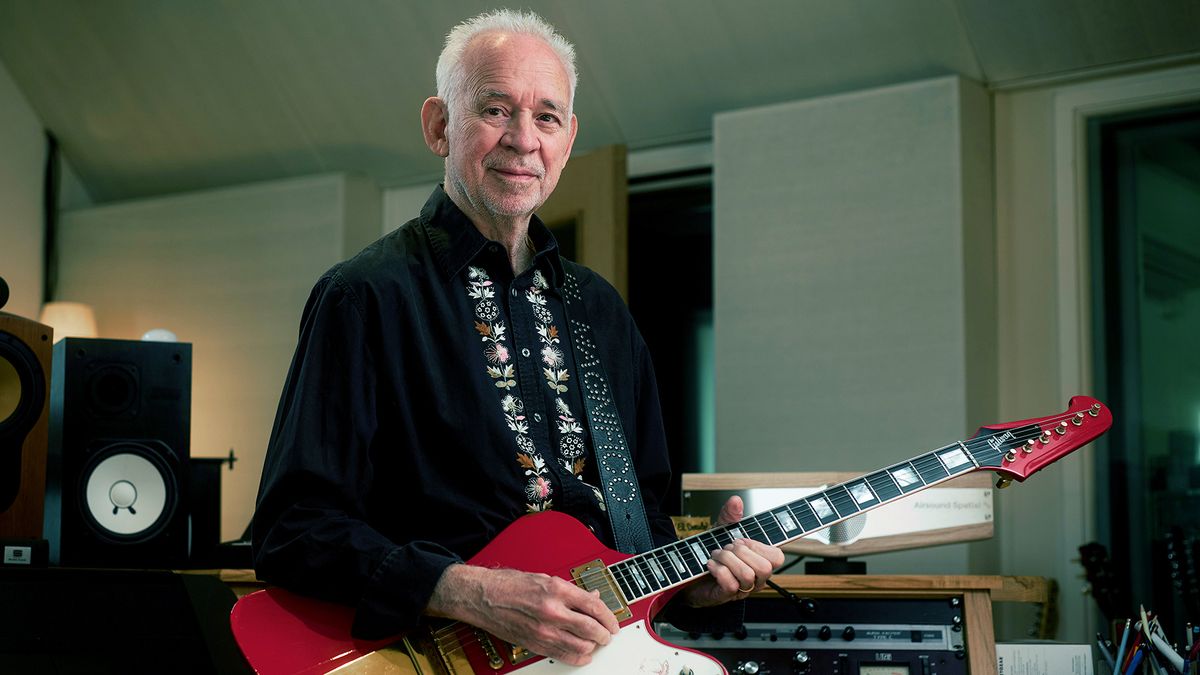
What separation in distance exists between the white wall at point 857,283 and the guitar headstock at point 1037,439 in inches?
65.1

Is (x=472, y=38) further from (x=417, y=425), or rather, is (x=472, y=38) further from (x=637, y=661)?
(x=637, y=661)

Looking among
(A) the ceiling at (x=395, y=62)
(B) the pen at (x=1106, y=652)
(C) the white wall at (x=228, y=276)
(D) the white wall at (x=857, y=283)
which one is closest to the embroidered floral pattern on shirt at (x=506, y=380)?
(B) the pen at (x=1106, y=652)

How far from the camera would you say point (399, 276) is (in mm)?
1601

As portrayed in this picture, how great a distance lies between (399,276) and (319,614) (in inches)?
17.1

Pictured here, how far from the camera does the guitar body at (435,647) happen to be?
1455mm

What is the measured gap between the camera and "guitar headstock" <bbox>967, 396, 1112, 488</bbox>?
1.66m

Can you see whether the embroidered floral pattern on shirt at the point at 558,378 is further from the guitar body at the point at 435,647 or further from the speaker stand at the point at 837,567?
the speaker stand at the point at 837,567

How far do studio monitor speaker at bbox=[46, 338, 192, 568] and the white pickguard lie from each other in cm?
149

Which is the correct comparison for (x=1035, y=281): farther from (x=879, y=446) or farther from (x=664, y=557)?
(x=664, y=557)

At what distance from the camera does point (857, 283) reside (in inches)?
141

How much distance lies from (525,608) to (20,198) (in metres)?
4.26

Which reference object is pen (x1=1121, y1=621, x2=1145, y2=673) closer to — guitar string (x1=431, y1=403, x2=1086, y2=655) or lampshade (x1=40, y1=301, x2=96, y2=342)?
guitar string (x1=431, y1=403, x2=1086, y2=655)

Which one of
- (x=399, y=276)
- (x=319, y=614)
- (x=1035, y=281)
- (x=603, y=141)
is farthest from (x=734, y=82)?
(x=319, y=614)

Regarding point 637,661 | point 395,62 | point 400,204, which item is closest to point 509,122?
point 637,661
